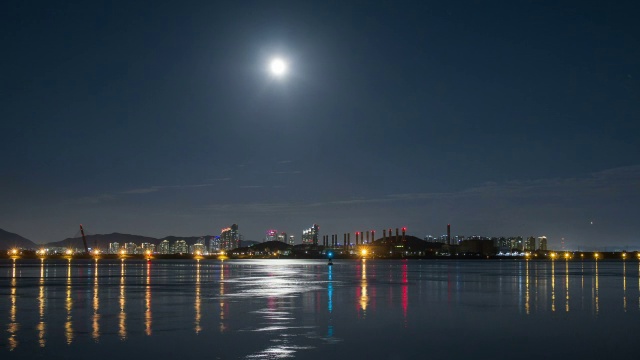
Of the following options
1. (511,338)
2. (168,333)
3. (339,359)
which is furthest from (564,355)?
(168,333)

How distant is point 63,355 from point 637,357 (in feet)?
62.2

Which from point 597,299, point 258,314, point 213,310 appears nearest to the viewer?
point 258,314

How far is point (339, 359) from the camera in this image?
2088 centimetres

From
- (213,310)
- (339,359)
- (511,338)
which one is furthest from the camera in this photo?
(213,310)

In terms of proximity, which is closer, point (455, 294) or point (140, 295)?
point (140, 295)

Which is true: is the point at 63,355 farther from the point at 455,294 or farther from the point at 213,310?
the point at 455,294

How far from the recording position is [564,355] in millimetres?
22172

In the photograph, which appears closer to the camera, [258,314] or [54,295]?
[258,314]

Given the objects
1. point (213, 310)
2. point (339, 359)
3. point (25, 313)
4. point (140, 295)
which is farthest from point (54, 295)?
point (339, 359)

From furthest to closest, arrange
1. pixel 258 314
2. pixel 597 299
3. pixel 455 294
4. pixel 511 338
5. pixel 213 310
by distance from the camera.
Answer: pixel 455 294, pixel 597 299, pixel 213 310, pixel 258 314, pixel 511 338

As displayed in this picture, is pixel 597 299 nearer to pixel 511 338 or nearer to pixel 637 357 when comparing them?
pixel 511 338

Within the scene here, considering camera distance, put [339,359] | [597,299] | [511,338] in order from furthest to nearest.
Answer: [597,299], [511,338], [339,359]

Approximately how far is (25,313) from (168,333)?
1189 centimetres

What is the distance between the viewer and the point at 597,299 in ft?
150
